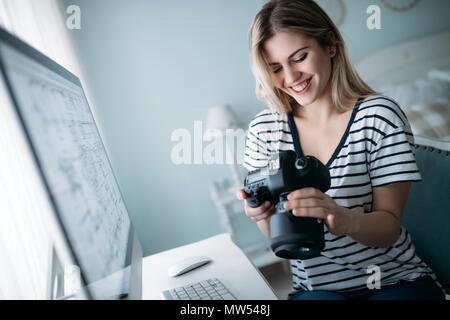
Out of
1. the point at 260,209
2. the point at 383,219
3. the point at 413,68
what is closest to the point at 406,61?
the point at 413,68

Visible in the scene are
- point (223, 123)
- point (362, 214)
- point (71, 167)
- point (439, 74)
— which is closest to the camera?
point (71, 167)

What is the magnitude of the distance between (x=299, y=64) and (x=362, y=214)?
0.34m

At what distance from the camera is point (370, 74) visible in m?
2.12

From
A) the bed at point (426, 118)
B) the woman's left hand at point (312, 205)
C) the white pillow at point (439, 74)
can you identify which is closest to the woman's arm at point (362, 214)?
the woman's left hand at point (312, 205)

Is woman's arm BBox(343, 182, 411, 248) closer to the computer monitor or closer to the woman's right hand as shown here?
the woman's right hand

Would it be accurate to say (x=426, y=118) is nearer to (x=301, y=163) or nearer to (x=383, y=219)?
(x=383, y=219)

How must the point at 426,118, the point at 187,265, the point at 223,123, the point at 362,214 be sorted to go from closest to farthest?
the point at 362,214
the point at 187,265
the point at 426,118
the point at 223,123

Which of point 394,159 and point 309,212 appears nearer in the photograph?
point 309,212

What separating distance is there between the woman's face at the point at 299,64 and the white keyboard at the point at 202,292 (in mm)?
440

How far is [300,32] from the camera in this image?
2.39 feet

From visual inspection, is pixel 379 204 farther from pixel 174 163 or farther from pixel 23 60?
pixel 174 163

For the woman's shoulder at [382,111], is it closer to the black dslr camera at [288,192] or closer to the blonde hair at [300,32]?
the blonde hair at [300,32]

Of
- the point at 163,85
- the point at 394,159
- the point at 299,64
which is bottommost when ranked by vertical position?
the point at 394,159
